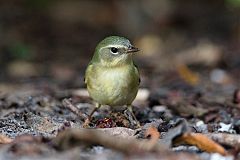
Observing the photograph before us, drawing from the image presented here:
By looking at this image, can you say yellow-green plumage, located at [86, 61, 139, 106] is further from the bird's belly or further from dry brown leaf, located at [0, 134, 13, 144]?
dry brown leaf, located at [0, 134, 13, 144]

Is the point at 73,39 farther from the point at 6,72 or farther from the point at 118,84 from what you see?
the point at 118,84

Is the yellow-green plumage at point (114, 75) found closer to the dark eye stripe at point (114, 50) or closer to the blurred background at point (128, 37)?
the dark eye stripe at point (114, 50)

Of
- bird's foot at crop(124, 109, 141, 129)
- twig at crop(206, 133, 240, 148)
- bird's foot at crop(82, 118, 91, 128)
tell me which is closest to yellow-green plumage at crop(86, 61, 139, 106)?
bird's foot at crop(124, 109, 141, 129)

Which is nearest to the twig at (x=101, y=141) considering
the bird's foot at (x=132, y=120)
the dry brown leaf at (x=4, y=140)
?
the dry brown leaf at (x=4, y=140)

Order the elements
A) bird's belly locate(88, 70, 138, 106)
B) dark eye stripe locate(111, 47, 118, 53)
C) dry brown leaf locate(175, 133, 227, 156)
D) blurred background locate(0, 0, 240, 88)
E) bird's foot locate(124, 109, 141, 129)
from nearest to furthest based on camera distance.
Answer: dry brown leaf locate(175, 133, 227, 156) → bird's foot locate(124, 109, 141, 129) → bird's belly locate(88, 70, 138, 106) → dark eye stripe locate(111, 47, 118, 53) → blurred background locate(0, 0, 240, 88)

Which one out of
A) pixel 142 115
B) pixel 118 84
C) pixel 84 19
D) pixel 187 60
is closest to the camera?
pixel 118 84

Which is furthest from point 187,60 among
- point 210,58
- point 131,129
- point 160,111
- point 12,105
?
point 131,129
